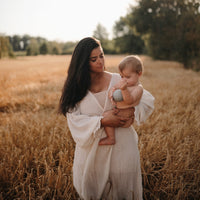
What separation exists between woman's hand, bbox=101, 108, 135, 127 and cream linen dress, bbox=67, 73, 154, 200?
0.07 metres

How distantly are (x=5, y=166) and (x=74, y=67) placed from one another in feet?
5.15

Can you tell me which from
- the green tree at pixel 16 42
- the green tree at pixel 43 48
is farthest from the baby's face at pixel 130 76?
the green tree at pixel 16 42

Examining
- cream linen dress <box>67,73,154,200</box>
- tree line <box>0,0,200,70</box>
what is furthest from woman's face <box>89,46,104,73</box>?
tree line <box>0,0,200,70</box>

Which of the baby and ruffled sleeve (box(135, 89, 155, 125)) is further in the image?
ruffled sleeve (box(135, 89, 155, 125))

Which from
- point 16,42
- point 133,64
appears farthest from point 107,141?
point 16,42

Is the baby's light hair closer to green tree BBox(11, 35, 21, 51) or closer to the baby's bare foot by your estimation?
the baby's bare foot

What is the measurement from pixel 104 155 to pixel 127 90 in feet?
2.09

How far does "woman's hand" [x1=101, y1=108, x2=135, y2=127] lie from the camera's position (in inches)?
52.0

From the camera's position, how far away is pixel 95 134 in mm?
1369

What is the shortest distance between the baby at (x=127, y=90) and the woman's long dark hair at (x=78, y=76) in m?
0.29

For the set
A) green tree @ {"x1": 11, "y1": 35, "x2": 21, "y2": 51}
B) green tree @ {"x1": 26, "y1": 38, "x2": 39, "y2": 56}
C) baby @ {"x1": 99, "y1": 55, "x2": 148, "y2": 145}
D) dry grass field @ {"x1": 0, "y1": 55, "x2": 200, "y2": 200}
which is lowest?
dry grass field @ {"x1": 0, "y1": 55, "x2": 200, "y2": 200}

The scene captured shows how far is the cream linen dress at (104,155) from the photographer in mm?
1413

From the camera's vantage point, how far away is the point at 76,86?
1466mm

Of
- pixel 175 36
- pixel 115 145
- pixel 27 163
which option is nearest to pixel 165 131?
pixel 115 145
